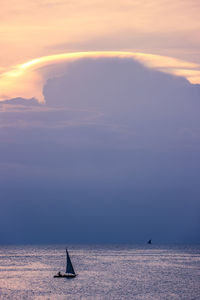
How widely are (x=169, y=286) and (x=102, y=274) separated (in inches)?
1243

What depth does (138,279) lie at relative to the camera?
143125mm

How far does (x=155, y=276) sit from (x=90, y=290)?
34537 mm

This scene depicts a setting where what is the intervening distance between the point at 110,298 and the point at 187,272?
60633mm

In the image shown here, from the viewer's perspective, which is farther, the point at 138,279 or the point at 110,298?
the point at 138,279

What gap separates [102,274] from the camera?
155 meters

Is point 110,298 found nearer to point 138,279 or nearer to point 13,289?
point 13,289

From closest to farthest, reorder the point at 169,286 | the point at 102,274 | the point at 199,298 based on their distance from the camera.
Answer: the point at 199,298, the point at 169,286, the point at 102,274

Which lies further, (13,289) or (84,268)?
(84,268)

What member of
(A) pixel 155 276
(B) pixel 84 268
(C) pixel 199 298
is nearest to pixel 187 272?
(A) pixel 155 276

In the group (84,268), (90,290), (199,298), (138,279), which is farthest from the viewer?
(84,268)

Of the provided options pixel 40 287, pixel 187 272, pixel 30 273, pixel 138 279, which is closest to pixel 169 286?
pixel 138 279

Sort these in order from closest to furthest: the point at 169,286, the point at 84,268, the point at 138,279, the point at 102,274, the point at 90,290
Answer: the point at 90,290 < the point at 169,286 < the point at 138,279 < the point at 102,274 < the point at 84,268

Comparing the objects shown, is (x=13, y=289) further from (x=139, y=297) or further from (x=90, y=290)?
(x=139, y=297)

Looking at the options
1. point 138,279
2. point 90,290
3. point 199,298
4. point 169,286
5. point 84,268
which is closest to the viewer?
point 199,298
